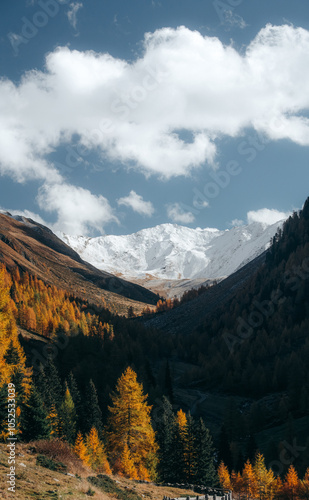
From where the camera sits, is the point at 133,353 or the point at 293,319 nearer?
the point at 133,353

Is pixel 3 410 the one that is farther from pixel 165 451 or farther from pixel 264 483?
pixel 264 483

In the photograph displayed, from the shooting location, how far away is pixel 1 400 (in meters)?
35.9

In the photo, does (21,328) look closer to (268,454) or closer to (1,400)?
(268,454)

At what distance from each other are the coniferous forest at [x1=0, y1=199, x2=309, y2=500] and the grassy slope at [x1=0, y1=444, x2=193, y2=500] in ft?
22.0

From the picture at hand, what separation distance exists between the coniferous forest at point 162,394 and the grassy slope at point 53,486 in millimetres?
6704

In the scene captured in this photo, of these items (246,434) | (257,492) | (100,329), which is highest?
(100,329)

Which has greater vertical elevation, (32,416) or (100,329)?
(100,329)

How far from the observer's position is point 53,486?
76.6 feet

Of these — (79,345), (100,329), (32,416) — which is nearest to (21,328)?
(79,345)

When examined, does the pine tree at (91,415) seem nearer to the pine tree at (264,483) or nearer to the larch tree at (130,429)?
the larch tree at (130,429)

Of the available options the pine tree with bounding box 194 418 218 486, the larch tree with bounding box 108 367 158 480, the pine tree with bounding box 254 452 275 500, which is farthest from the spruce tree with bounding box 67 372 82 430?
the pine tree with bounding box 254 452 275 500

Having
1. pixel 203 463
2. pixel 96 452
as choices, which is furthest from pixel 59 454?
pixel 203 463

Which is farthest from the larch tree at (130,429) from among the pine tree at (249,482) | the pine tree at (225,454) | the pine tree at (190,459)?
the pine tree at (225,454)

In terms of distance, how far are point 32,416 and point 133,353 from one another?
113 m
